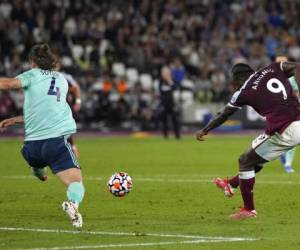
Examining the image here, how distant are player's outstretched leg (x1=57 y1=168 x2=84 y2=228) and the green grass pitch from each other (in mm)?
175

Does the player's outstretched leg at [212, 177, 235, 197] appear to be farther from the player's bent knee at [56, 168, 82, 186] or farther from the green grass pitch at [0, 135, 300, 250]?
the player's bent knee at [56, 168, 82, 186]

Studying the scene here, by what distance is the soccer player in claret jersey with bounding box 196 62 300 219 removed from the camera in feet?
44.8

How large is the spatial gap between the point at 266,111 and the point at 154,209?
8.11ft

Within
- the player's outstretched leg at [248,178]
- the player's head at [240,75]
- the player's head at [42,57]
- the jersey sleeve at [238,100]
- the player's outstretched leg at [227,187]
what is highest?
the player's head at [42,57]

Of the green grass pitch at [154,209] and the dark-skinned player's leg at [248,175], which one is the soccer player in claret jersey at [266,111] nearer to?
the dark-skinned player's leg at [248,175]

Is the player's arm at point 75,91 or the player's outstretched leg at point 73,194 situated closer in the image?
the player's outstretched leg at point 73,194

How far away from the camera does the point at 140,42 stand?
1566 inches

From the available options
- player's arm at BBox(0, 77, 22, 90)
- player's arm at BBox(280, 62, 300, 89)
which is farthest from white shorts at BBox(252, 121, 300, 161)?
player's arm at BBox(0, 77, 22, 90)

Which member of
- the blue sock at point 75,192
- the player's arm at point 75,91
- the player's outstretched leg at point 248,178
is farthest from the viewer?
the player's arm at point 75,91

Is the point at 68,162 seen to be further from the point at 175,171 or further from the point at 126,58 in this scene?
the point at 126,58

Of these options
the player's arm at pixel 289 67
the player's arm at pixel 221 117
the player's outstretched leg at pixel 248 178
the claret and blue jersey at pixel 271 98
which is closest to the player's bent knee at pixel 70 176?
the player's arm at pixel 221 117

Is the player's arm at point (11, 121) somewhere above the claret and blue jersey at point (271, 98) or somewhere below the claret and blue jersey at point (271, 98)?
below

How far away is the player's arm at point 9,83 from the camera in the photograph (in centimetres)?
1235

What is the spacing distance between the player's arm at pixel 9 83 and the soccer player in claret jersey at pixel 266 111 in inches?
108
